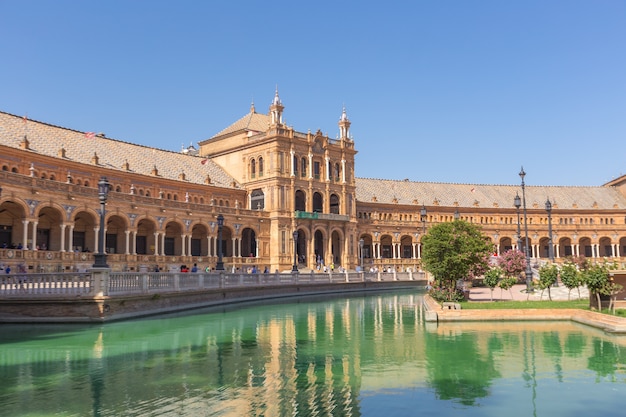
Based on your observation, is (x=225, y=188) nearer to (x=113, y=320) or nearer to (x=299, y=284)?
(x=299, y=284)

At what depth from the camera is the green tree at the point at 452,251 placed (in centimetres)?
2947

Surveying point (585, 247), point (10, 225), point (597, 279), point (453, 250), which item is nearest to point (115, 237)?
point (10, 225)

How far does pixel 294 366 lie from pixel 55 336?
33.0 feet

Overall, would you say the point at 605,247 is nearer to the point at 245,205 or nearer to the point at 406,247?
the point at 406,247

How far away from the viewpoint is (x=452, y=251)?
97.5 feet

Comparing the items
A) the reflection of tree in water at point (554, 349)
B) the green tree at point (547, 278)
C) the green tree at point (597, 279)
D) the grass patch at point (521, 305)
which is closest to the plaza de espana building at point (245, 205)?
the green tree at point (547, 278)

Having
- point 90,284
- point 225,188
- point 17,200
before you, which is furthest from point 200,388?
point 225,188

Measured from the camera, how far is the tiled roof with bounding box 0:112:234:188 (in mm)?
47750

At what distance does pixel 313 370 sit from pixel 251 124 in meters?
59.7

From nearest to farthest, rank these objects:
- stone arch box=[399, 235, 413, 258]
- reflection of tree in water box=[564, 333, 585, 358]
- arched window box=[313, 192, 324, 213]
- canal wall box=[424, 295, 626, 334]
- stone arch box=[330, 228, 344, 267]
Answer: reflection of tree in water box=[564, 333, 585, 358] < canal wall box=[424, 295, 626, 334] < arched window box=[313, 192, 324, 213] < stone arch box=[330, 228, 344, 267] < stone arch box=[399, 235, 413, 258]

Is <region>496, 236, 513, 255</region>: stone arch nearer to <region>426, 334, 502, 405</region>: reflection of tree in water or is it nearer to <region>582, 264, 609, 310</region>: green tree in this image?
<region>582, 264, 609, 310</region>: green tree

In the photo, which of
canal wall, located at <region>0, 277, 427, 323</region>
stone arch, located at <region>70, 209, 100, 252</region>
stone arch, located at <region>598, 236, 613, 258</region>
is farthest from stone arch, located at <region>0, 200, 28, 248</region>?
stone arch, located at <region>598, 236, 613, 258</region>

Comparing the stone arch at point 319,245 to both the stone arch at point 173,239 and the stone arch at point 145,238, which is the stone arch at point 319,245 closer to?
the stone arch at point 173,239

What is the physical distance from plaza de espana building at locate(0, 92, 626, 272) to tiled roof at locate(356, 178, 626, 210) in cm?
23
